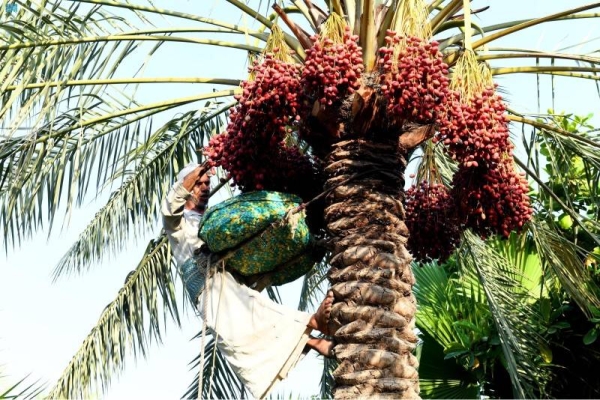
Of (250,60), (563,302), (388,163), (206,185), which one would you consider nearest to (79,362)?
(206,185)

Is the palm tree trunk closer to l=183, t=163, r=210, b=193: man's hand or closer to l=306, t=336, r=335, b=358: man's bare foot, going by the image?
l=306, t=336, r=335, b=358: man's bare foot

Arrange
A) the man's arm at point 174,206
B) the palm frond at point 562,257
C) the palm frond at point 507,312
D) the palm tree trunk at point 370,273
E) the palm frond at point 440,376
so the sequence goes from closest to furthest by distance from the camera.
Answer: the palm tree trunk at point 370,273 → the man's arm at point 174,206 → the palm frond at point 562,257 → the palm frond at point 507,312 → the palm frond at point 440,376

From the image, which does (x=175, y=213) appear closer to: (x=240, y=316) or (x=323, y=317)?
(x=240, y=316)

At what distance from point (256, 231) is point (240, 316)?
350 mm

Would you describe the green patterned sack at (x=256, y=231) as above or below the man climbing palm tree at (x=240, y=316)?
above

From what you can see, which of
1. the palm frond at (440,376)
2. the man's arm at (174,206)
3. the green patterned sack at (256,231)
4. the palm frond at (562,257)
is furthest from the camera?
the palm frond at (440,376)

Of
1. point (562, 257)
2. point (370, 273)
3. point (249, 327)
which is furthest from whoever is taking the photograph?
point (562, 257)

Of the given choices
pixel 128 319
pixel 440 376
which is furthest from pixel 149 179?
pixel 440 376

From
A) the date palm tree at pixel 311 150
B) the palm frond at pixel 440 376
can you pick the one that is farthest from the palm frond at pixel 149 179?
the palm frond at pixel 440 376

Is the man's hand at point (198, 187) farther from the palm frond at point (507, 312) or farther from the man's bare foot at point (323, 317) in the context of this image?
the palm frond at point (507, 312)

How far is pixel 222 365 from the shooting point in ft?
18.4

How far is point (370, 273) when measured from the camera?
11.6 ft

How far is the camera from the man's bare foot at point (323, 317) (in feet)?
11.8

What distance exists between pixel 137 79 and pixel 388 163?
1198mm
